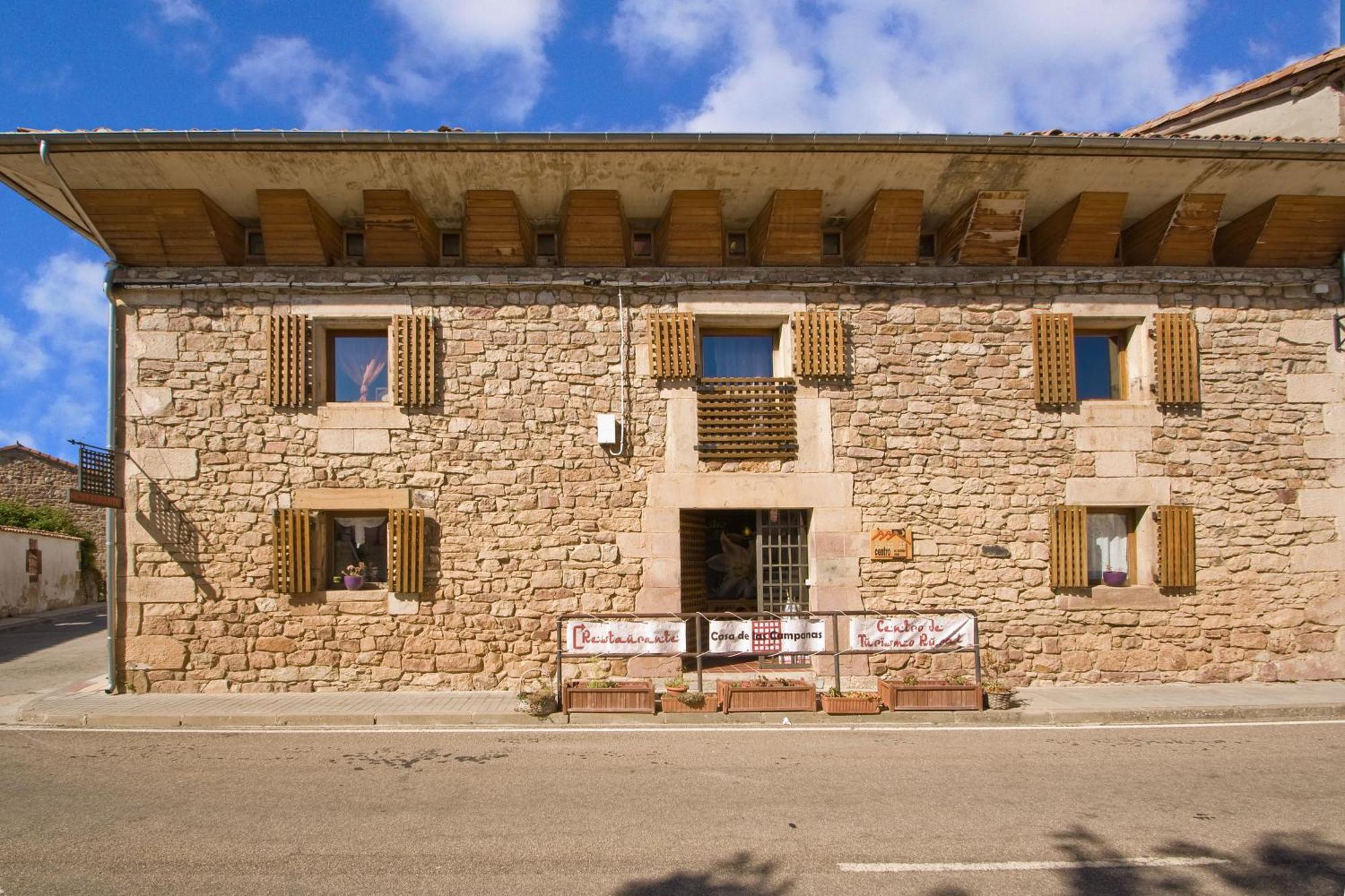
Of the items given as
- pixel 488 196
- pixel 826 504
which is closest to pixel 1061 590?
pixel 826 504

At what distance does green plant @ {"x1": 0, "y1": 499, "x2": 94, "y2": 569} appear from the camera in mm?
27156

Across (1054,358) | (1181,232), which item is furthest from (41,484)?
(1181,232)

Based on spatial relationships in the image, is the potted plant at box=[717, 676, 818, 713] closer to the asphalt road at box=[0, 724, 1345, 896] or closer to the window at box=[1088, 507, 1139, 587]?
the asphalt road at box=[0, 724, 1345, 896]

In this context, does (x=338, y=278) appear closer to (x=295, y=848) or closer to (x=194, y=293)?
(x=194, y=293)

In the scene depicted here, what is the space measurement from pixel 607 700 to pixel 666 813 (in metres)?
3.57

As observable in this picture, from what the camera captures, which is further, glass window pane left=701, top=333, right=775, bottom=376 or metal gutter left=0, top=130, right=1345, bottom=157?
glass window pane left=701, top=333, right=775, bottom=376

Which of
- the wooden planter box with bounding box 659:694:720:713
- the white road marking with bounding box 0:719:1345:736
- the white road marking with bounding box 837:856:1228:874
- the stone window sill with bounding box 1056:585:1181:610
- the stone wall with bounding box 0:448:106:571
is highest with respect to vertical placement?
the stone wall with bounding box 0:448:106:571

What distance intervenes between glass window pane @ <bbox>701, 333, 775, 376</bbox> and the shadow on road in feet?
41.5

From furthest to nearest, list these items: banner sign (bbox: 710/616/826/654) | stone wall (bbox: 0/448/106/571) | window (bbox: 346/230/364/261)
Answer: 1. stone wall (bbox: 0/448/106/571)
2. window (bbox: 346/230/364/261)
3. banner sign (bbox: 710/616/826/654)

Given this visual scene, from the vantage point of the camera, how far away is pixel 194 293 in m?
10.8

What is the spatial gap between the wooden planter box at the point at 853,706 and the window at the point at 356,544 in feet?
19.2

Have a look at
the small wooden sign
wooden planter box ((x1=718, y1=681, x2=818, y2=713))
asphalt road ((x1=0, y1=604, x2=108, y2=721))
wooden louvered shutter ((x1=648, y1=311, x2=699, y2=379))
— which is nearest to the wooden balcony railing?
wooden louvered shutter ((x1=648, y1=311, x2=699, y2=379))

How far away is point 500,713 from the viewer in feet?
30.3

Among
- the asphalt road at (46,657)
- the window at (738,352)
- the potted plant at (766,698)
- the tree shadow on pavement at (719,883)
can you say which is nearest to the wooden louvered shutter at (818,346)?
the window at (738,352)
